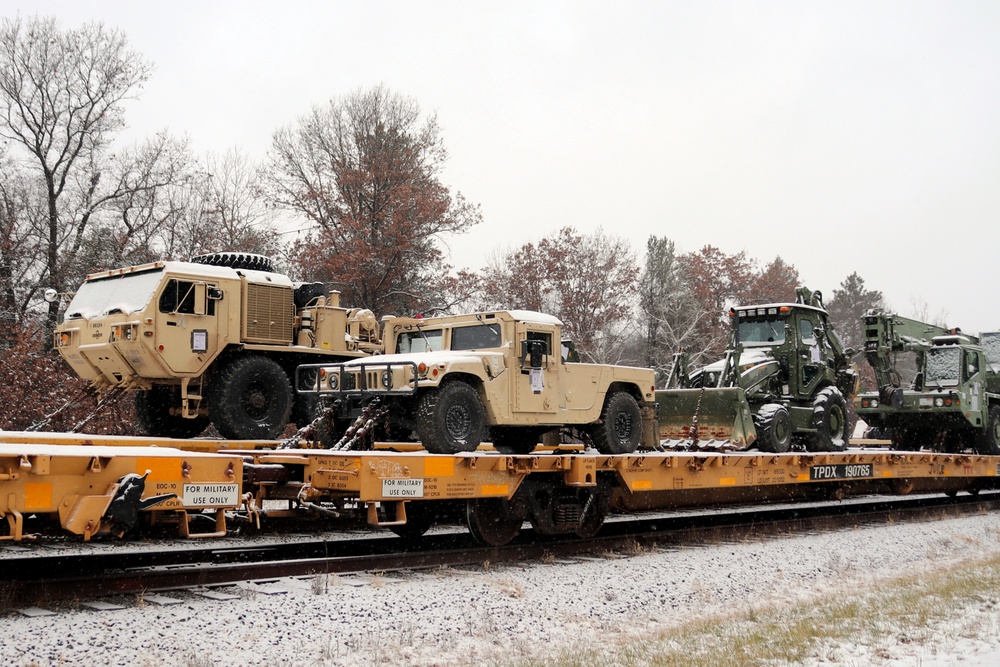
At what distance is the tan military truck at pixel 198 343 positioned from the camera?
12516 mm

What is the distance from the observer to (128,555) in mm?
9477

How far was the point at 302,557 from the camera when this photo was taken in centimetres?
966

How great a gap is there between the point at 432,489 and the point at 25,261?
18.3 metres

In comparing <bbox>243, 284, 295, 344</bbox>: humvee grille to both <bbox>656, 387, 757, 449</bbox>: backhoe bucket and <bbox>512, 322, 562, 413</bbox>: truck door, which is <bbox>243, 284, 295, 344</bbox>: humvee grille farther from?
<bbox>656, 387, 757, 449</bbox>: backhoe bucket

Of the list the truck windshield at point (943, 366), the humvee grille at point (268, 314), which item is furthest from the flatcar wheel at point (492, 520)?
the truck windshield at point (943, 366)

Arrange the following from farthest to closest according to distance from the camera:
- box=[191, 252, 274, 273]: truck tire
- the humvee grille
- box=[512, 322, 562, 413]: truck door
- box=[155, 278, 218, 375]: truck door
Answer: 1. box=[191, 252, 274, 273]: truck tire
2. the humvee grille
3. box=[155, 278, 218, 375]: truck door
4. box=[512, 322, 562, 413]: truck door

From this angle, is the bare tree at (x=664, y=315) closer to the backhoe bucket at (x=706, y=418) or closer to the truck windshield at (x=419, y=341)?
the backhoe bucket at (x=706, y=418)

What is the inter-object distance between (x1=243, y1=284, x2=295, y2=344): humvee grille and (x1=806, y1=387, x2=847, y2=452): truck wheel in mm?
8170

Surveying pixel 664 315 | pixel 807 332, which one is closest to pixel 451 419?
pixel 807 332

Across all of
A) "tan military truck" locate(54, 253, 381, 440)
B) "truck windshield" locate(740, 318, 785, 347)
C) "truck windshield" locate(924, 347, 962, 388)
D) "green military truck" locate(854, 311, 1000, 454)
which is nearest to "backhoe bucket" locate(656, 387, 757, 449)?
"truck windshield" locate(740, 318, 785, 347)

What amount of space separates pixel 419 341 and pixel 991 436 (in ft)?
41.6

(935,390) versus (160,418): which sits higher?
(935,390)

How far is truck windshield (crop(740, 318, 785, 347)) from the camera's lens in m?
15.2

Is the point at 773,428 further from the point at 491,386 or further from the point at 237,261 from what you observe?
the point at 237,261
